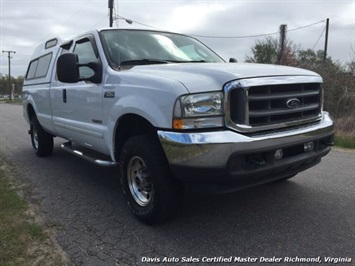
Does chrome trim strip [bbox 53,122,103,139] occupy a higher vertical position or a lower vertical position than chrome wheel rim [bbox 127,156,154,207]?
higher

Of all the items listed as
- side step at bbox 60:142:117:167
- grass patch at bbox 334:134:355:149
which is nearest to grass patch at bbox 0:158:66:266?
side step at bbox 60:142:117:167

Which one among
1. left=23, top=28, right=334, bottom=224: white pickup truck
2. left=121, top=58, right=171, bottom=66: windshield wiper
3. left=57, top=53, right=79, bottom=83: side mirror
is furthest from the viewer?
left=121, top=58, right=171, bottom=66: windshield wiper

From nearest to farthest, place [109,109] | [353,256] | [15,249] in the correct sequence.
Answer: [353,256] < [15,249] < [109,109]

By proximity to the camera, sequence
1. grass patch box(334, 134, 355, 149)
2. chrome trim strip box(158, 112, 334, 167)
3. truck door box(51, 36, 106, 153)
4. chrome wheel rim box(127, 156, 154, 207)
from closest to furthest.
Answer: chrome trim strip box(158, 112, 334, 167) < chrome wheel rim box(127, 156, 154, 207) < truck door box(51, 36, 106, 153) < grass patch box(334, 134, 355, 149)

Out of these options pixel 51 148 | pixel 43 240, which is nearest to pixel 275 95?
pixel 43 240

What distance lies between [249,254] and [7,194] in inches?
128

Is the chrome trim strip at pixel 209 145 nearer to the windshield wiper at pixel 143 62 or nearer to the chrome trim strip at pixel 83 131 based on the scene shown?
the windshield wiper at pixel 143 62

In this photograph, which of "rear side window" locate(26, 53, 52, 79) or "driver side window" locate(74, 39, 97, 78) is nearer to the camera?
"driver side window" locate(74, 39, 97, 78)

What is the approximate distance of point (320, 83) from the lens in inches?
154

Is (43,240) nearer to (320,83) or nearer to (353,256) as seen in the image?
(353,256)

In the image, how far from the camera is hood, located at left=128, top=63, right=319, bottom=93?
3.14m

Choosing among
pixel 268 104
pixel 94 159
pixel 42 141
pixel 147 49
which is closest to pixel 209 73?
pixel 268 104

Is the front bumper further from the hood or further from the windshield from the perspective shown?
the windshield

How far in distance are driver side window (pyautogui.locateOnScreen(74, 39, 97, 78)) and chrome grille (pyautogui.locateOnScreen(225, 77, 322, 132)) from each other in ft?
7.15
